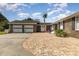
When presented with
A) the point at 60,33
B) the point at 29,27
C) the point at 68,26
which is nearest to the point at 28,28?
the point at 29,27

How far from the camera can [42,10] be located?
12.8 meters

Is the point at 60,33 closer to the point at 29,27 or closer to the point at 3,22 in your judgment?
the point at 29,27

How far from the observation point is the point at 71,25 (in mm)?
15602

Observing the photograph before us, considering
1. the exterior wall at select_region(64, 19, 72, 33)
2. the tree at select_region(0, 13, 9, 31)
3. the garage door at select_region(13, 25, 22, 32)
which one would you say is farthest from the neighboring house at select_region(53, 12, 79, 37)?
the tree at select_region(0, 13, 9, 31)

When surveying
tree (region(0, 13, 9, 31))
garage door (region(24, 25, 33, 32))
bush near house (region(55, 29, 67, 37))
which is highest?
tree (region(0, 13, 9, 31))

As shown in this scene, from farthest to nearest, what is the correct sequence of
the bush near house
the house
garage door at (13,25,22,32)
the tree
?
garage door at (13,25,22,32)
the house
the bush near house
the tree

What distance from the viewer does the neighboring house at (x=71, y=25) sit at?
1453 cm

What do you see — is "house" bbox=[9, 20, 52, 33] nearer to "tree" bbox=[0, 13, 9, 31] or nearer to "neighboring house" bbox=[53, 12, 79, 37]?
"neighboring house" bbox=[53, 12, 79, 37]

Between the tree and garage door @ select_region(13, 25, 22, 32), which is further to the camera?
garage door @ select_region(13, 25, 22, 32)

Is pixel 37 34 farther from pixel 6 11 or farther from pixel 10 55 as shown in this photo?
pixel 10 55

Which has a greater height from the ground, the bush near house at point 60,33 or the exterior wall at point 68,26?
the exterior wall at point 68,26

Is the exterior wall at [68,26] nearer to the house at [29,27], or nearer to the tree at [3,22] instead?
the house at [29,27]

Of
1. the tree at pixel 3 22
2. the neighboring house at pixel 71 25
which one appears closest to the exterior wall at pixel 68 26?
the neighboring house at pixel 71 25

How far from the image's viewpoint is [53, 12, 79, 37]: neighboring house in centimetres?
1453
